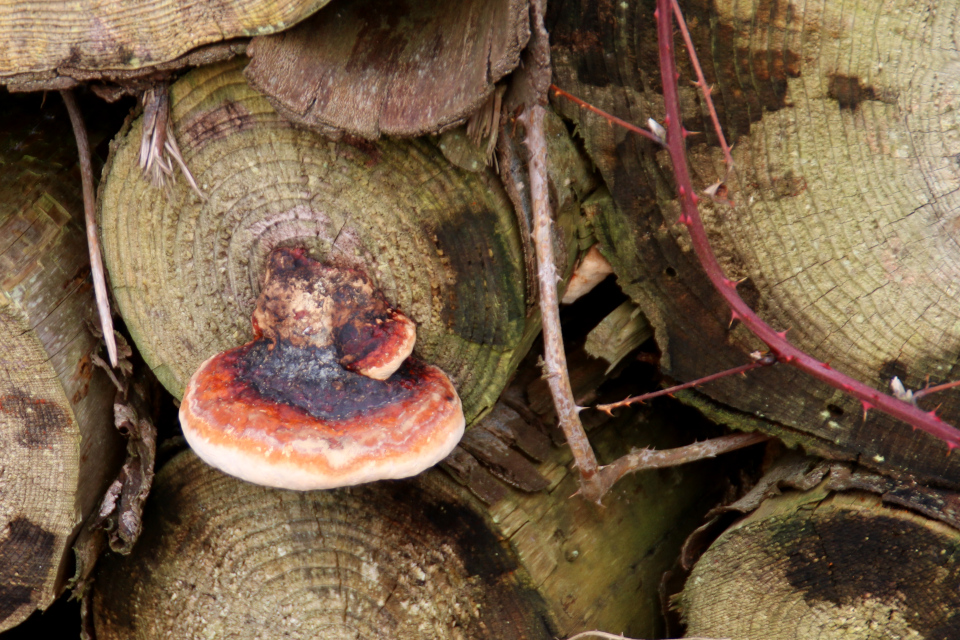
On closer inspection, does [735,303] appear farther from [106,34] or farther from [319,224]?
[106,34]

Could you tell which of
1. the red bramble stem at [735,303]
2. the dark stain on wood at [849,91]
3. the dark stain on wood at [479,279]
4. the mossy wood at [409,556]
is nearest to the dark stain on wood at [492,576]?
the mossy wood at [409,556]

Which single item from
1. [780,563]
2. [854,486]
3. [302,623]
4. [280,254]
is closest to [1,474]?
[302,623]

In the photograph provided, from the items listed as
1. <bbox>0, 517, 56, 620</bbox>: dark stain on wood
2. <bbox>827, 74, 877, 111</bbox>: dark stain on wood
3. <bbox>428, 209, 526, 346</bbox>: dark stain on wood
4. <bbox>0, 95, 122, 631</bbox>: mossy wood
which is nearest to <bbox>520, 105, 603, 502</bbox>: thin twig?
<bbox>428, 209, 526, 346</bbox>: dark stain on wood

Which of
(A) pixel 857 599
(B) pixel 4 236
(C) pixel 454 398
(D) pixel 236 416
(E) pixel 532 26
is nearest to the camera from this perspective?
(E) pixel 532 26

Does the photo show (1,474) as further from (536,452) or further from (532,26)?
(532,26)

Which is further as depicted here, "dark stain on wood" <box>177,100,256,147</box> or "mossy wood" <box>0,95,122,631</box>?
"mossy wood" <box>0,95,122,631</box>

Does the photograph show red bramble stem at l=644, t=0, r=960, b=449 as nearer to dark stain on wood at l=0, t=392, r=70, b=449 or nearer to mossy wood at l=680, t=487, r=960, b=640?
mossy wood at l=680, t=487, r=960, b=640

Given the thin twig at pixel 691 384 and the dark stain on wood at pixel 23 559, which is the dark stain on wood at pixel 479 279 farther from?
the dark stain on wood at pixel 23 559
